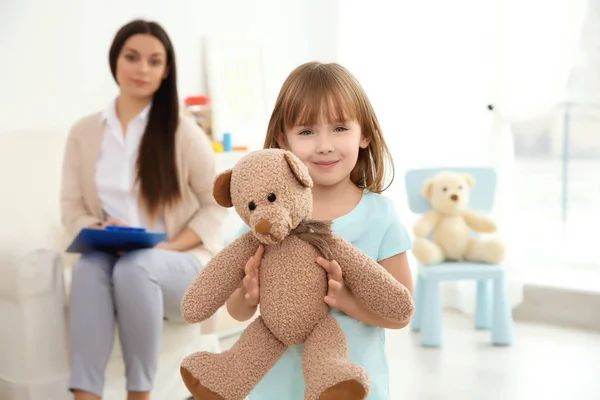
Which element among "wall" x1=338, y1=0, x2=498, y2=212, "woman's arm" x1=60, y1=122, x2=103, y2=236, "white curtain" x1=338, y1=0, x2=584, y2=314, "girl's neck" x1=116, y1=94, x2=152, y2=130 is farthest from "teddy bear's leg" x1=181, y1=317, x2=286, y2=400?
"wall" x1=338, y1=0, x2=498, y2=212

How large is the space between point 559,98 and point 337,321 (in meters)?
2.58

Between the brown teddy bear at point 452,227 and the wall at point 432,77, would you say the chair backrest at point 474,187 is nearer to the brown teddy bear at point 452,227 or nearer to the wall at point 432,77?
the brown teddy bear at point 452,227

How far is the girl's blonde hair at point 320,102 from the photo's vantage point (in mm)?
1057

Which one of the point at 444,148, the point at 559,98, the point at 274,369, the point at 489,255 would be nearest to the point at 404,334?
the point at 489,255

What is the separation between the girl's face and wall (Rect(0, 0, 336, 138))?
1.79 metres

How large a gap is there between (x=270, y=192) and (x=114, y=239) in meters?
1.04

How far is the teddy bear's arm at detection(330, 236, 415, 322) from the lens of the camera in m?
0.96

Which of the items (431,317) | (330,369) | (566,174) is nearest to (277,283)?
(330,369)

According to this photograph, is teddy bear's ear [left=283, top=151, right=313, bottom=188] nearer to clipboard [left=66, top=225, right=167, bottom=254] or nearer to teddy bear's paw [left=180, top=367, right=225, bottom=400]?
teddy bear's paw [left=180, top=367, right=225, bottom=400]

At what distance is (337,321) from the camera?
3.29 feet

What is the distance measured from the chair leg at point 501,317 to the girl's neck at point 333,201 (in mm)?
1905

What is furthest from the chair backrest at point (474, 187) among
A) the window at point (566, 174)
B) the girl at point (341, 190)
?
the girl at point (341, 190)

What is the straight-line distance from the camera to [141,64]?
2102 millimetres

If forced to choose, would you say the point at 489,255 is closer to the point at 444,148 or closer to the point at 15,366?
the point at 444,148
